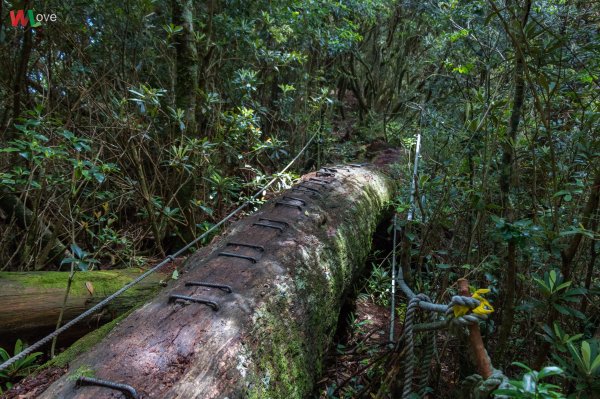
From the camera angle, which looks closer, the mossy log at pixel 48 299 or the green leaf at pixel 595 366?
the green leaf at pixel 595 366

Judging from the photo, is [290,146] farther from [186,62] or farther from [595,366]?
[595,366]

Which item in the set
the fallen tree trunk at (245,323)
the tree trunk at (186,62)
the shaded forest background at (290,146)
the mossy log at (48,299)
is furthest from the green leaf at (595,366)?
the tree trunk at (186,62)

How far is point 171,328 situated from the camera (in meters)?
1.60

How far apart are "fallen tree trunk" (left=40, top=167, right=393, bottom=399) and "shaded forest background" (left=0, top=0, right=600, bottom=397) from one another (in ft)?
2.05

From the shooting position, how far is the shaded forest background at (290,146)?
1.85 m

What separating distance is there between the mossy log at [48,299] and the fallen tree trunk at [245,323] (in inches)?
21.2

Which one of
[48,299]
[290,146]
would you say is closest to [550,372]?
[48,299]

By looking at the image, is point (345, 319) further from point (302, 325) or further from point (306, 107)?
point (306, 107)

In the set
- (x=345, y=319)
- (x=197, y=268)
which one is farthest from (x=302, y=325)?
(x=345, y=319)

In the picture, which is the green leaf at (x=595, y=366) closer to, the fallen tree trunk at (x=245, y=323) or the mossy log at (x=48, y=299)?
the fallen tree trunk at (x=245, y=323)

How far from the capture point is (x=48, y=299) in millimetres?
2469

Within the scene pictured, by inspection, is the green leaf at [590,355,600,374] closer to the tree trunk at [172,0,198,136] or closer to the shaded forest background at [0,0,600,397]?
the shaded forest background at [0,0,600,397]

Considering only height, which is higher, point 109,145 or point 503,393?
point 109,145

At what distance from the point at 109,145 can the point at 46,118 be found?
637mm
